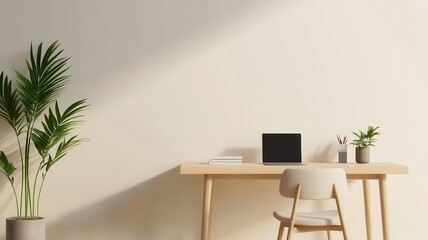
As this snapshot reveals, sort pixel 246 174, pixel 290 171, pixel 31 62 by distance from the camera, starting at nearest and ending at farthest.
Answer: pixel 290 171
pixel 246 174
pixel 31 62

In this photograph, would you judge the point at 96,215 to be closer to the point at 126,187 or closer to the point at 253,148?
the point at 126,187

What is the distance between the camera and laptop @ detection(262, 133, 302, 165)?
5.10 metres

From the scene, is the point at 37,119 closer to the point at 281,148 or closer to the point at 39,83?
the point at 39,83

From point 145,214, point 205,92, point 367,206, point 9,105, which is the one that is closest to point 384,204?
point 367,206

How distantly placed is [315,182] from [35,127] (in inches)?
90.9

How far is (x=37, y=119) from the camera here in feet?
17.8

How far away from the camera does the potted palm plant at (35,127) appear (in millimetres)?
5031

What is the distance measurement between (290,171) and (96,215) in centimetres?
177

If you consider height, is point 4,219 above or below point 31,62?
below

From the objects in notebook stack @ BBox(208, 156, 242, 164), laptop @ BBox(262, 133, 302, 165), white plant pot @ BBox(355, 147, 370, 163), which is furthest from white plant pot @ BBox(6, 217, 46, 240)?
white plant pot @ BBox(355, 147, 370, 163)

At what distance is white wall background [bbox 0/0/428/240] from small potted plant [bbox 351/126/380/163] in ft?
0.49

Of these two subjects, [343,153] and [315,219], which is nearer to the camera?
[315,219]

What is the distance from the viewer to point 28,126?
513 cm

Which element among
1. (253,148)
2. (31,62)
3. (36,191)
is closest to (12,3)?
(31,62)
